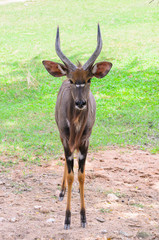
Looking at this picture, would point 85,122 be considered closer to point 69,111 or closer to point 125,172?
point 69,111

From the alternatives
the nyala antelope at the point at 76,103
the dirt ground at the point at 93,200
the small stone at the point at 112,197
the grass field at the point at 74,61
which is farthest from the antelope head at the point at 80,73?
the grass field at the point at 74,61

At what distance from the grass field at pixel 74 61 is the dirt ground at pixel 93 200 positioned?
64 cm

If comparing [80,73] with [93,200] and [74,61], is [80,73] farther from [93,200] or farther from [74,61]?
[74,61]

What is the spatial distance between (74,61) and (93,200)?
32.5 feet

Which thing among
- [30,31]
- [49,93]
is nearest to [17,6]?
[30,31]

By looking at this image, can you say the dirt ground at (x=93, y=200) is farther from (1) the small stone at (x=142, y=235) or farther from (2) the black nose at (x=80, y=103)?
(2) the black nose at (x=80, y=103)

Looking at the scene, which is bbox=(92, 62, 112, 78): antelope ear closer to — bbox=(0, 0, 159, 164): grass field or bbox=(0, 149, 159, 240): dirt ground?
bbox=(0, 149, 159, 240): dirt ground

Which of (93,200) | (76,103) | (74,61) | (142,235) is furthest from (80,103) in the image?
(74,61)

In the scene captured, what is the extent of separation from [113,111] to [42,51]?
25.8 ft

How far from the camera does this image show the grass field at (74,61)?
313 inches

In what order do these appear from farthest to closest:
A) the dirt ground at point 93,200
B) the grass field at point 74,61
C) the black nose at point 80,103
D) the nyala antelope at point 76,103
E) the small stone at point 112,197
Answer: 1. the grass field at point 74,61
2. the small stone at point 112,197
3. the dirt ground at point 93,200
4. the nyala antelope at point 76,103
5. the black nose at point 80,103

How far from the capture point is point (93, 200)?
518 centimetres

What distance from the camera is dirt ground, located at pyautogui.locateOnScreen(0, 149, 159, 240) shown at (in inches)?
166

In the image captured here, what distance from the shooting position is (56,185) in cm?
570
